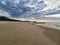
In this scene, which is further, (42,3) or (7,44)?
(42,3)

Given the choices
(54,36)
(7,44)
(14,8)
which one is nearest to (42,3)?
(14,8)

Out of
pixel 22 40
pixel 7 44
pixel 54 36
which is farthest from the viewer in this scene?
pixel 54 36

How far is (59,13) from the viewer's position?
2.18 meters

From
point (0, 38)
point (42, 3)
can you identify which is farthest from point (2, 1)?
point (0, 38)

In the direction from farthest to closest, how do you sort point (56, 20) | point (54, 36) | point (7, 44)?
point (56, 20) < point (54, 36) < point (7, 44)

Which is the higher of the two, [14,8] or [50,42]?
[14,8]

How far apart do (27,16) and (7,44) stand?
46.5 inches

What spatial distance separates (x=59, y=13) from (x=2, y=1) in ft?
2.98

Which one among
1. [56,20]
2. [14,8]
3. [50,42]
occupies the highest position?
[14,8]

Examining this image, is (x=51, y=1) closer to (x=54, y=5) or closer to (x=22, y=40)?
(x=54, y=5)

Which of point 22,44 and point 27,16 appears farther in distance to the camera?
point 27,16

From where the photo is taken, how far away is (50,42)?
3.81ft

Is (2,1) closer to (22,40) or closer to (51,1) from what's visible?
(51,1)

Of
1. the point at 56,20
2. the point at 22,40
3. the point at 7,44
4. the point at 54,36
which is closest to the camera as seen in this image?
the point at 7,44
